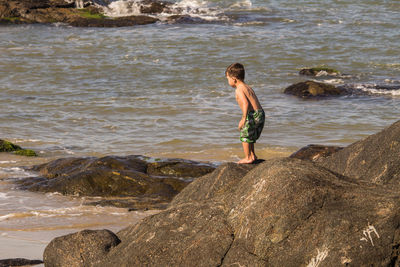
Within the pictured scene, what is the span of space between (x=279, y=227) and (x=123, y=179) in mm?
5136

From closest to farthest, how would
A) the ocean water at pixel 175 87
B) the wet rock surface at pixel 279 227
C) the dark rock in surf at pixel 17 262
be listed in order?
1. the wet rock surface at pixel 279 227
2. the dark rock in surf at pixel 17 262
3. the ocean water at pixel 175 87

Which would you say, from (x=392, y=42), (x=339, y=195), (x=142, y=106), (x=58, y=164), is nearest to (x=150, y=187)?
(x=58, y=164)

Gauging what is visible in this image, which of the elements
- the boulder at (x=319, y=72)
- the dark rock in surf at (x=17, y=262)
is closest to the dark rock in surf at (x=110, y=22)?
the boulder at (x=319, y=72)

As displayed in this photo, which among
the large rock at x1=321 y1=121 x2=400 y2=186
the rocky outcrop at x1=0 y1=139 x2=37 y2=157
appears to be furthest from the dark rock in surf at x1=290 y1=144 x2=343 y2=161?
the rocky outcrop at x1=0 y1=139 x2=37 y2=157

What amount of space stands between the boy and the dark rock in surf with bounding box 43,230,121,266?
103 inches

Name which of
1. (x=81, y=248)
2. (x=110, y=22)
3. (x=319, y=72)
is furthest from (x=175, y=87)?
(x=81, y=248)

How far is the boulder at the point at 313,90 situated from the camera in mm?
19125

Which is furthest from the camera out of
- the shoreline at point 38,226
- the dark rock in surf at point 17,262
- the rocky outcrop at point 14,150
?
the rocky outcrop at point 14,150

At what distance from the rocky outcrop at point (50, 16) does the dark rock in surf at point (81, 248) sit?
27122 mm

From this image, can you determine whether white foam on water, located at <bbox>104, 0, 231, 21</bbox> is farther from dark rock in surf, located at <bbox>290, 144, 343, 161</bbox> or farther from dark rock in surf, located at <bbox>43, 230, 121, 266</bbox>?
dark rock in surf, located at <bbox>43, 230, 121, 266</bbox>

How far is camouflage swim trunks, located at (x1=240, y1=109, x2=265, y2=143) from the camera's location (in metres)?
8.12

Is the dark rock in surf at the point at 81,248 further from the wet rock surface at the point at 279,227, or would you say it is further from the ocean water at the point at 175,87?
the ocean water at the point at 175,87

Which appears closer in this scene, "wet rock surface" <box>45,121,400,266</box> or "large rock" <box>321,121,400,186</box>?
"wet rock surface" <box>45,121,400,266</box>

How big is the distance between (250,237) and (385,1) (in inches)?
1492
